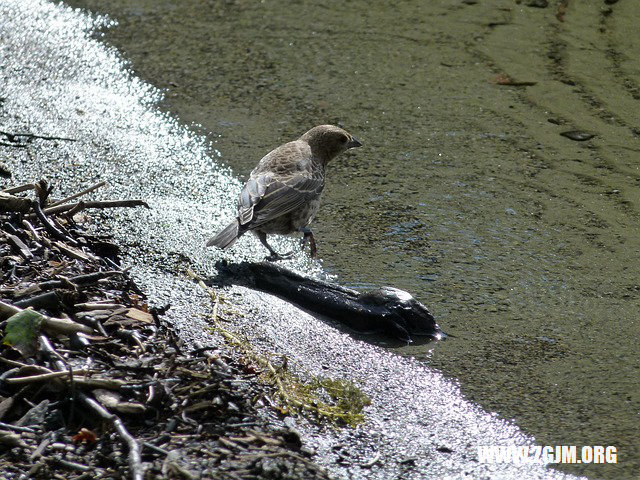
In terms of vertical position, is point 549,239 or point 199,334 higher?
point 549,239

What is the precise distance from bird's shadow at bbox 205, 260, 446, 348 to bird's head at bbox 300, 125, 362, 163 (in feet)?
4.97

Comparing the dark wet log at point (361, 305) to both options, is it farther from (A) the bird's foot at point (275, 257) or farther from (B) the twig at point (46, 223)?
(B) the twig at point (46, 223)

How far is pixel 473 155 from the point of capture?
23.2 ft

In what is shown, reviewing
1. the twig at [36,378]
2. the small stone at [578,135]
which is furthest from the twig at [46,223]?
the small stone at [578,135]

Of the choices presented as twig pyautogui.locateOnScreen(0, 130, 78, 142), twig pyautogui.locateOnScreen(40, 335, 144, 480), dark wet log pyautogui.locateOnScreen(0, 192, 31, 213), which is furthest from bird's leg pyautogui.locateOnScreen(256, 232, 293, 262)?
twig pyautogui.locateOnScreen(40, 335, 144, 480)

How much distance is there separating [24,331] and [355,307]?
5.98 feet

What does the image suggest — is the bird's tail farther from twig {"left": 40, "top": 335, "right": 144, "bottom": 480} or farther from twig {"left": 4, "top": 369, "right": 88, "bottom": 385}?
twig {"left": 4, "top": 369, "right": 88, "bottom": 385}

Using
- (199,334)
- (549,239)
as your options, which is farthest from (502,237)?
A: (199,334)

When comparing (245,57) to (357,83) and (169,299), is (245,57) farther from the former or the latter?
(169,299)

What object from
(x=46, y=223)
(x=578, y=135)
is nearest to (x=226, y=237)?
(x=46, y=223)

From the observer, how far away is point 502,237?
19.9 feet

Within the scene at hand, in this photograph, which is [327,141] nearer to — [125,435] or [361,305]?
[361,305]

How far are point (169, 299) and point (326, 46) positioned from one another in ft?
13.8

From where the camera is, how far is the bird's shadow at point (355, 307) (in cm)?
492
